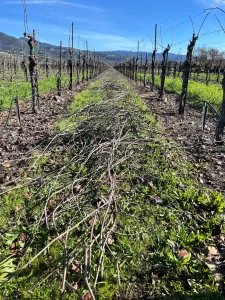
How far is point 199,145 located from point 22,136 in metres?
4.52

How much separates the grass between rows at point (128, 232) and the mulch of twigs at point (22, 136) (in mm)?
386

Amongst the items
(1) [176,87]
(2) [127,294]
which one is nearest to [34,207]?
(2) [127,294]

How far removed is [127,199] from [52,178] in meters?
1.25

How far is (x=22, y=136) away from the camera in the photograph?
6.53 meters

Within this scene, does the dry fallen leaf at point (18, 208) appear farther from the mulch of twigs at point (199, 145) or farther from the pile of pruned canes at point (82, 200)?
the mulch of twigs at point (199, 145)

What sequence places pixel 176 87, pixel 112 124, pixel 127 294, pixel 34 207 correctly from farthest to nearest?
pixel 176 87 → pixel 112 124 → pixel 34 207 → pixel 127 294

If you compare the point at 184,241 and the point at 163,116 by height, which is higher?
the point at 163,116

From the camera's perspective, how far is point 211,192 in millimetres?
3945

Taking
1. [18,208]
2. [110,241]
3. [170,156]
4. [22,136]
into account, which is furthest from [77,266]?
[22,136]

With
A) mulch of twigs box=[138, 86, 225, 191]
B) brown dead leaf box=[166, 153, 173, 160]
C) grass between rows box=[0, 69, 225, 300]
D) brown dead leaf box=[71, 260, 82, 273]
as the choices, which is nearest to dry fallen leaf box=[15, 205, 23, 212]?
grass between rows box=[0, 69, 225, 300]

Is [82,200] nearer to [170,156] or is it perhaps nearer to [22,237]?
[22,237]

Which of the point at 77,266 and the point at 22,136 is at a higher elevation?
the point at 22,136

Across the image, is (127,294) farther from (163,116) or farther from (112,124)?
(163,116)

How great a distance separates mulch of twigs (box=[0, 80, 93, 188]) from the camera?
→ 465cm
